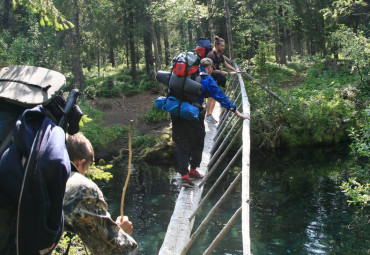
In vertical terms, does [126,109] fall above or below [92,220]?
below

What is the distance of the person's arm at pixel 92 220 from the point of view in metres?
1.69

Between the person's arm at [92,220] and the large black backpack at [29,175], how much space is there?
216 millimetres

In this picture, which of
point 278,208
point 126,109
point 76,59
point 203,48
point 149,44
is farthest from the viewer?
point 149,44

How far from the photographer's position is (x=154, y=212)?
853 centimetres

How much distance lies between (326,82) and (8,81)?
15.5 metres

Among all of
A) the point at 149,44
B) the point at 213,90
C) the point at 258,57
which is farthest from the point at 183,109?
the point at 149,44

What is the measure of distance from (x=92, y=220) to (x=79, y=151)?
39 centimetres

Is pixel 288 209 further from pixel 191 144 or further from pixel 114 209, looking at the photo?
pixel 191 144

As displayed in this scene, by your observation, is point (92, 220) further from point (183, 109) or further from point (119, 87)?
point (119, 87)

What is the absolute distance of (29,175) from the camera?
1317 millimetres

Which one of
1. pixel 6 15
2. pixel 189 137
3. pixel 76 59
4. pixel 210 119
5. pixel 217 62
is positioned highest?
pixel 6 15

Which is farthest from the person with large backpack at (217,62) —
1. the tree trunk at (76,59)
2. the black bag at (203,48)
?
the tree trunk at (76,59)

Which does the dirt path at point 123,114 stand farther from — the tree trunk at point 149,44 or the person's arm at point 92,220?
the person's arm at point 92,220

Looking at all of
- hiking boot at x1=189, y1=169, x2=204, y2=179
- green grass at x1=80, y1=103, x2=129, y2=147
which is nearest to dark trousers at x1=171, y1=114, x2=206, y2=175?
hiking boot at x1=189, y1=169, x2=204, y2=179
